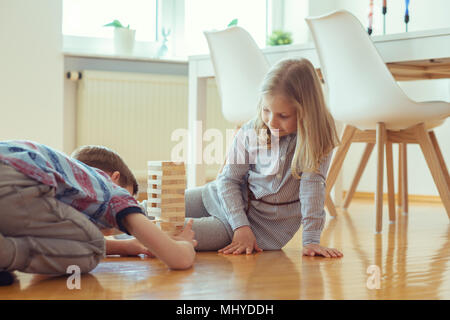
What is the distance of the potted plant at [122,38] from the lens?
3.77 m

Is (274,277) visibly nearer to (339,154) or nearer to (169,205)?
(169,205)

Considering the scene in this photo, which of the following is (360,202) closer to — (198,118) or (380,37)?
(198,118)

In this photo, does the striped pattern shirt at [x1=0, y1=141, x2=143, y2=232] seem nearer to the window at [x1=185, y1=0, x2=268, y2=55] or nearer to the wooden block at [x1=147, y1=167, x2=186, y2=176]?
the wooden block at [x1=147, y1=167, x2=186, y2=176]

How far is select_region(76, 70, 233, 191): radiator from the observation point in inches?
143

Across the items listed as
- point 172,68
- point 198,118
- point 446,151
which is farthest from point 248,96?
point 446,151

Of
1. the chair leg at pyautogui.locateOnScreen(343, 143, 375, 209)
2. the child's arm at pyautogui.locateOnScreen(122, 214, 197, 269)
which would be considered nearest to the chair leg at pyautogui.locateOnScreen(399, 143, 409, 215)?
the chair leg at pyautogui.locateOnScreen(343, 143, 375, 209)

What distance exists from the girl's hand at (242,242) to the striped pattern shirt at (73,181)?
433 millimetres

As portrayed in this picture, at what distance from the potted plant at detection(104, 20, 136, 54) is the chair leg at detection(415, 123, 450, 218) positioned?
6.13 ft

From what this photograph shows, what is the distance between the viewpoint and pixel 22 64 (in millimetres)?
3400

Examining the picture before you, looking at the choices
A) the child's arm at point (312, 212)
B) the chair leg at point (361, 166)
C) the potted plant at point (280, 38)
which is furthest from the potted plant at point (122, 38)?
the child's arm at point (312, 212)

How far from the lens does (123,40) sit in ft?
12.4
